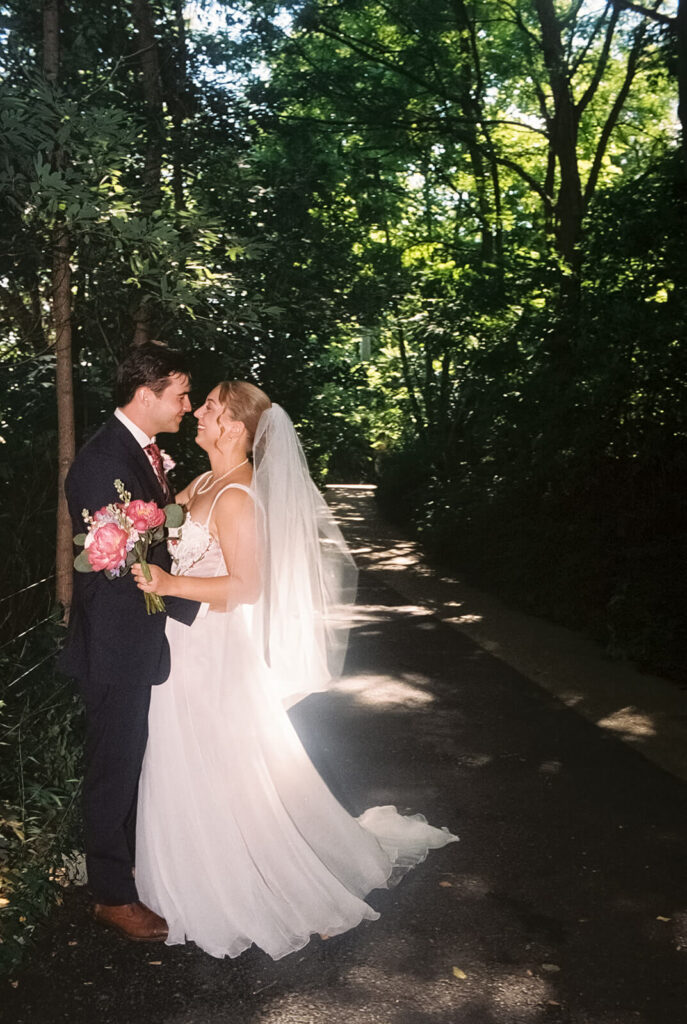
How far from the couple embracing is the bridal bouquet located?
106mm

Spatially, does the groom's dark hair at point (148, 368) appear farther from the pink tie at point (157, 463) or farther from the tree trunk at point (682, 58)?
the tree trunk at point (682, 58)

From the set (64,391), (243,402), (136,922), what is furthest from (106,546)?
(64,391)

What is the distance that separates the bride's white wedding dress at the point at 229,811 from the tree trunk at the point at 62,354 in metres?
1.38

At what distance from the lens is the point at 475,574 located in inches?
622

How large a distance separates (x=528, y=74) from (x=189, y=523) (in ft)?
57.7

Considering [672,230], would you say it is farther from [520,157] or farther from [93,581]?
[520,157]

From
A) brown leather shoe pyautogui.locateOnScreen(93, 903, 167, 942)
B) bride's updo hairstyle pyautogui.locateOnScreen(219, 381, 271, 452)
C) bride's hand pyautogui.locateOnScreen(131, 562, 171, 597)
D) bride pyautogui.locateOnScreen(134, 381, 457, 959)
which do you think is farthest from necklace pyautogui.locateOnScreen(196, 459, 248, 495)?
brown leather shoe pyautogui.locateOnScreen(93, 903, 167, 942)

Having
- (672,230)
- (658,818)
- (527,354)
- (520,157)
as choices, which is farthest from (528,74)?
(658,818)

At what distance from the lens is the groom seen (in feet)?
13.8

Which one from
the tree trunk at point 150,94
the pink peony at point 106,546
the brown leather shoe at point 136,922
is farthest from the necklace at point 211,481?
the tree trunk at point 150,94

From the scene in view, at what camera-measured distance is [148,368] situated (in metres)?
4.23

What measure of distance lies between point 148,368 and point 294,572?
1096 millimetres

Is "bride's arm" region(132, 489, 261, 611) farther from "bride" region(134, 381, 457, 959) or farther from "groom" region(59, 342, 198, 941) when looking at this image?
"groom" region(59, 342, 198, 941)

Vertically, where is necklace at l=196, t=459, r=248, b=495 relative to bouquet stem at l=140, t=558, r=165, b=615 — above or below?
above
